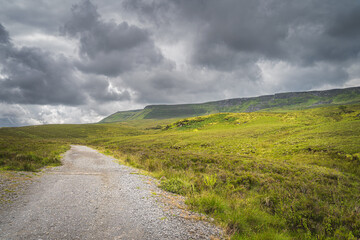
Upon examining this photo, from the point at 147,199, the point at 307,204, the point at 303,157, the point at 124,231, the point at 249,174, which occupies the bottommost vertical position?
the point at 303,157

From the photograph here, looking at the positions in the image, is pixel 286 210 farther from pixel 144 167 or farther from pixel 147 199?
pixel 144 167

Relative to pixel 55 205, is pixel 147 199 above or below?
below

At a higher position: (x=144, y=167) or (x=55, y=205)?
(x=55, y=205)

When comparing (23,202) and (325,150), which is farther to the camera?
(325,150)

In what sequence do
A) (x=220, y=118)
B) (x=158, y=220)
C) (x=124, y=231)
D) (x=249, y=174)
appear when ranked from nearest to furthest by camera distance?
(x=124, y=231)
(x=158, y=220)
(x=249, y=174)
(x=220, y=118)

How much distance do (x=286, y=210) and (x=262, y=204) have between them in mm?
1266

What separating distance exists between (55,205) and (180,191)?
209 inches

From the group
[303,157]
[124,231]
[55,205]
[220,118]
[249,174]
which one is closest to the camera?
[124,231]

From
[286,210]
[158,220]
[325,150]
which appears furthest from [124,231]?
[325,150]

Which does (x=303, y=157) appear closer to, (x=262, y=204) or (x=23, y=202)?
(x=262, y=204)

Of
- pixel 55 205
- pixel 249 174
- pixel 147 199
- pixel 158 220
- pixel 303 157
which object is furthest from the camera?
pixel 303 157

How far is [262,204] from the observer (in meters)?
8.36

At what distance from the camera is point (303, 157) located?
69.4ft

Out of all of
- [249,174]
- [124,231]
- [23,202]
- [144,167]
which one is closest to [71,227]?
[124,231]
